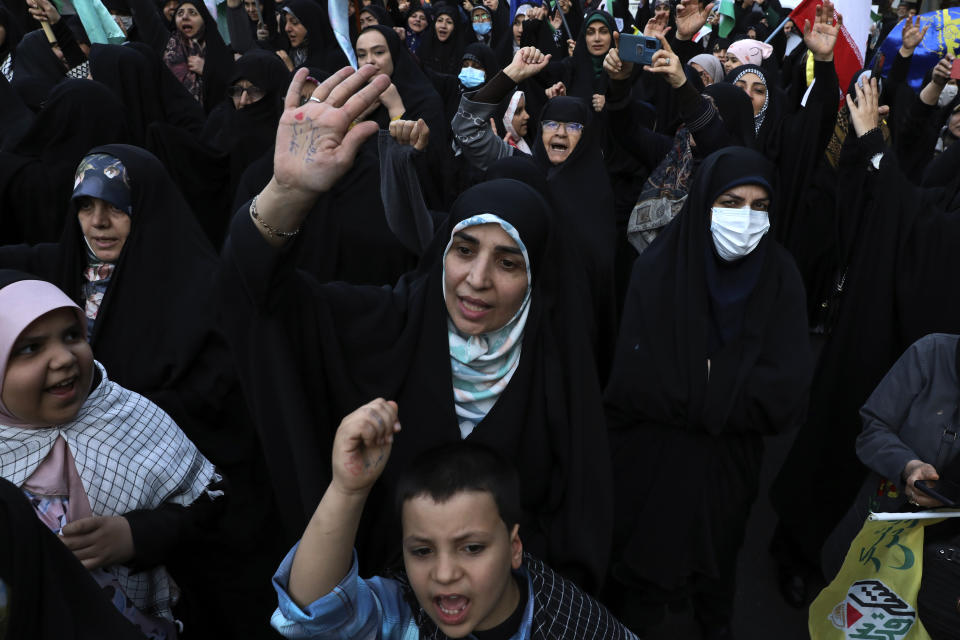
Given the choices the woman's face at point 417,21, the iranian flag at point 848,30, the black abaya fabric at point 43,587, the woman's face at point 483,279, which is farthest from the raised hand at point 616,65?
the woman's face at point 417,21

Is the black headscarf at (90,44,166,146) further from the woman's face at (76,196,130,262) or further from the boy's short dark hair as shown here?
the boy's short dark hair

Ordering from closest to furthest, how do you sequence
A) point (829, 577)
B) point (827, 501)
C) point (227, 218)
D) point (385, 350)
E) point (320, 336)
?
point (320, 336), point (385, 350), point (829, 577), point (827, 501), point (227, 218)

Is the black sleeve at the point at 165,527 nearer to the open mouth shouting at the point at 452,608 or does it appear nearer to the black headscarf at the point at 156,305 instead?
the black headscarf at the point at 156,305

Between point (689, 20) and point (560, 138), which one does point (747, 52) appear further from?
point (560, 138)

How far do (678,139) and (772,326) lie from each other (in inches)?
61.4

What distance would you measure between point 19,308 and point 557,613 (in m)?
1.26

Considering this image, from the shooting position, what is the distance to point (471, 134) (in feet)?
11.0

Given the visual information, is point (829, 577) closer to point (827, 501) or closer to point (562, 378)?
point (827, 501)

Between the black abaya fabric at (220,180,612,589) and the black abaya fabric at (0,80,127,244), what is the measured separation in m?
2.28

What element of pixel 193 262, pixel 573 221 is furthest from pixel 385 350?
pixel 573 221

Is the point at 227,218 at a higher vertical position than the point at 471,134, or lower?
lower

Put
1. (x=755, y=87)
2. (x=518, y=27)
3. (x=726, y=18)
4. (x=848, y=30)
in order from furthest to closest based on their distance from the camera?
(x=726, y=18) → (x=518, y=27) → (x=848, y=30) → (x=755, y=87)

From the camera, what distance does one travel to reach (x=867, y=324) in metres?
3.13

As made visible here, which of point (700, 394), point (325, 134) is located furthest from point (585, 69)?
point (325, 134)
